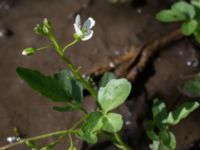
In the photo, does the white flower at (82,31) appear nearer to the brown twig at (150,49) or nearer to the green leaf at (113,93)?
the green leaf at (113,93)

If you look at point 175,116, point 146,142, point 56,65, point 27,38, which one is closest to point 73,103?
point 175,116

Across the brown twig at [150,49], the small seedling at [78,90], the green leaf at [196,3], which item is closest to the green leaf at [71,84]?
the small seedling at [78,90]

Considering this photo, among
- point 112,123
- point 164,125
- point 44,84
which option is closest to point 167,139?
point 164,125

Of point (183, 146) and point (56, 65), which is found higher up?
point (56, 65)

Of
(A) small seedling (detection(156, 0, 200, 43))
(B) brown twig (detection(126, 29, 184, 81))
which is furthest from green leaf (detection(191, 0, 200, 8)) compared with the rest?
(B) brown twig (detection(126, 29, 184, 81))

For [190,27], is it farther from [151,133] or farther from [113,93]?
[113,93]

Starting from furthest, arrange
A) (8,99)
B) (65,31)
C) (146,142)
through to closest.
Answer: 1. (65,31)
2. (8,99)
3. (146,142)

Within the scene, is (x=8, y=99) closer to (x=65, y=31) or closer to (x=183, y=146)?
(x=65, y=31)
